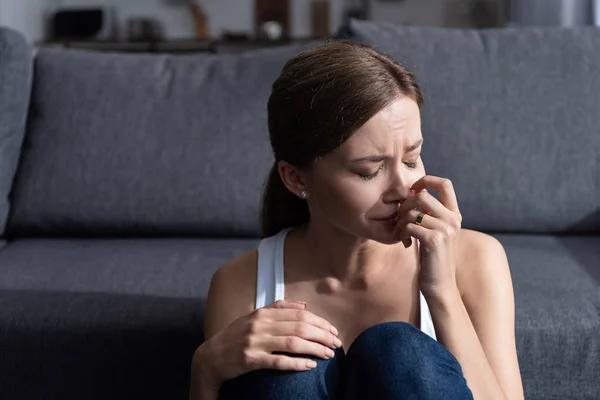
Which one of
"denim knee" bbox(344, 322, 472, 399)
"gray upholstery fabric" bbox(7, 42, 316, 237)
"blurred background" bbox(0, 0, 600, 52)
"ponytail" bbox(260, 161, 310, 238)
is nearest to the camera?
"denim knee" bbox(344, 322, 472, 399)

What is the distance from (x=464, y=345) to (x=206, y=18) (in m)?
4.74

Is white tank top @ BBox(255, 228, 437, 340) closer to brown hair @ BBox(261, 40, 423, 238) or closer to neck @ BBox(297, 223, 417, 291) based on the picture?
neck @ BBox(297, 223, 417, 291)

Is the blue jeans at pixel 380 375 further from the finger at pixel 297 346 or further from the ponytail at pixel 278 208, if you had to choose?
the ponytail at pixel 278 208

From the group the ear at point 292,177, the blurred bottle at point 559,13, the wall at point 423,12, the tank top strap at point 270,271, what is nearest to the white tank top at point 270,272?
the tank top strap at point 270,271

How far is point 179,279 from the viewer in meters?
1.59

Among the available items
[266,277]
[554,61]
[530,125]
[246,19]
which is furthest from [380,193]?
[246,19]

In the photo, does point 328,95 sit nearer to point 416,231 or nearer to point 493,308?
point 416,231

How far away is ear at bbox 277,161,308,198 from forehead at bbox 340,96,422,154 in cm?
12

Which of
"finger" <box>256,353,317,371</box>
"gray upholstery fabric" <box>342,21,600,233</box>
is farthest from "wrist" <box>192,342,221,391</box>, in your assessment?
"gray upholstery fabric" <box>342,21,600,233</box>

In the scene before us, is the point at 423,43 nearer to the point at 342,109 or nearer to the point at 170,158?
the point at 170,158

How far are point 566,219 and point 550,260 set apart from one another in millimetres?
208

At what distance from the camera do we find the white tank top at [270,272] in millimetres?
1261

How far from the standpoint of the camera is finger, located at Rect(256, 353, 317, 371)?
100 centimetres

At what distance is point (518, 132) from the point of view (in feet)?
5.91
